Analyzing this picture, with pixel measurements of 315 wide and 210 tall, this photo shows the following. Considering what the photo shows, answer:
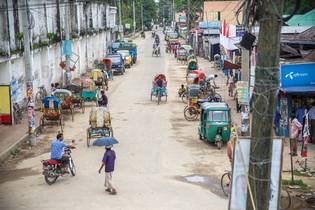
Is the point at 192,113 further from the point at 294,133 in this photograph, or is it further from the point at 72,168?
the point at 72,168

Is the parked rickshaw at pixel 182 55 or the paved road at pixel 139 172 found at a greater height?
the parked rickshaw at pixel 182 55

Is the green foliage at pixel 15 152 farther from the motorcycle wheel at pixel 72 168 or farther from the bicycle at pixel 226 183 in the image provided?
the bicycle at pixel 226 183

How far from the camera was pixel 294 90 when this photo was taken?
21953mm

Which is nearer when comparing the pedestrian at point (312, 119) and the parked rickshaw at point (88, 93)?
the pedestrian at point (312, 119)

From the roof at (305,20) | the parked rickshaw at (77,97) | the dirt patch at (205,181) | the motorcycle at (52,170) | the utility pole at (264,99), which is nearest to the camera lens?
the utility pole at (264,99)

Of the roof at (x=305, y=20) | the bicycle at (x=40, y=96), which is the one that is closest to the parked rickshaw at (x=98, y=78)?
the bicycle at (x=40, y=96)

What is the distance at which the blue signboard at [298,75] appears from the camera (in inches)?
866

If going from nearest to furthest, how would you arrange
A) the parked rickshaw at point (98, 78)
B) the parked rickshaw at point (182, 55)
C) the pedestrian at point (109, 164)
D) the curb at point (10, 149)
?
1. the pedestrian at point (109, 164)
2. the curb at point (10, 149)
3. the parked rickshaw at point (98, 78)
4. the parked rickshaw at point (182, 55)

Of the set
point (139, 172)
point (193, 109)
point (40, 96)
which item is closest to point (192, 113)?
point (193, 109)

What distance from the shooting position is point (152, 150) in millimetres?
21703

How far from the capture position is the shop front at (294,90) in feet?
72.2

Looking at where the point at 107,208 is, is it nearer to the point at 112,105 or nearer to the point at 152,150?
the point at 152,150

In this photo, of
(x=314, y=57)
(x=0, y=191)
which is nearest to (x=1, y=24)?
(x=0, y=191)

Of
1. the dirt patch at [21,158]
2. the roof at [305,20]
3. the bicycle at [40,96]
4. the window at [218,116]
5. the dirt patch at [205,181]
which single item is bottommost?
the dirt patch at [21,158]
